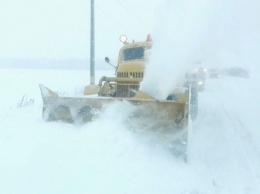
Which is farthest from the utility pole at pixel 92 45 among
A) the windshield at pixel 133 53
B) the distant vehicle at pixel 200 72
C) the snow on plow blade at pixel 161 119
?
the snow on plow blade at pixel 161 119

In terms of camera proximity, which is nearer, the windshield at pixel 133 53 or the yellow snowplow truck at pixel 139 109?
the yellow snowplow truck at pixel 139 109

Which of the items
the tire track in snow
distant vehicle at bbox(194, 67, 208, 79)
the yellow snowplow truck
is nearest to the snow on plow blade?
the yellow snowplow truck

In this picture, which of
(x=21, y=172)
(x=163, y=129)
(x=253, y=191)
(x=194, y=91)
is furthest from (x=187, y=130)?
(x=194, y=91)

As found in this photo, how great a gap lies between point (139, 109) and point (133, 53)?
10.5 ft

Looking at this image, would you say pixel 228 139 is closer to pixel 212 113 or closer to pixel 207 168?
pixel 207 168

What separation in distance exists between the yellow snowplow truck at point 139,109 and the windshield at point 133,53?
835 mm

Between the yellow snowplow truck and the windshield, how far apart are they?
32.9 inches

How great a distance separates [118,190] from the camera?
12.8 ft

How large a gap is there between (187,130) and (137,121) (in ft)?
2.79

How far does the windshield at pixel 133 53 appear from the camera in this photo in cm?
806

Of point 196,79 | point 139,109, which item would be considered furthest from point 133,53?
point 139,109

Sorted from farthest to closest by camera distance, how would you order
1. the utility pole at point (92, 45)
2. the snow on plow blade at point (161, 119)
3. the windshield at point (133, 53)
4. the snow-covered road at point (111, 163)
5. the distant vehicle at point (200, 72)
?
the utility pole at point (92, 45) < the distant vehicle at point (200, 72) < the windshield at point (133, 53) < the snow on plow blade at point (161, 119) < the snow-covered road at point (111, 163)

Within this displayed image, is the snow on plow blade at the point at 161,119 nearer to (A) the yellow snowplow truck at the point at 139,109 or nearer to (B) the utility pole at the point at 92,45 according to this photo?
Answer: (A) the yellow snowplow truck at the point at 139,109

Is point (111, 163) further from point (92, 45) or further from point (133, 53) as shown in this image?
point (92, 45)
